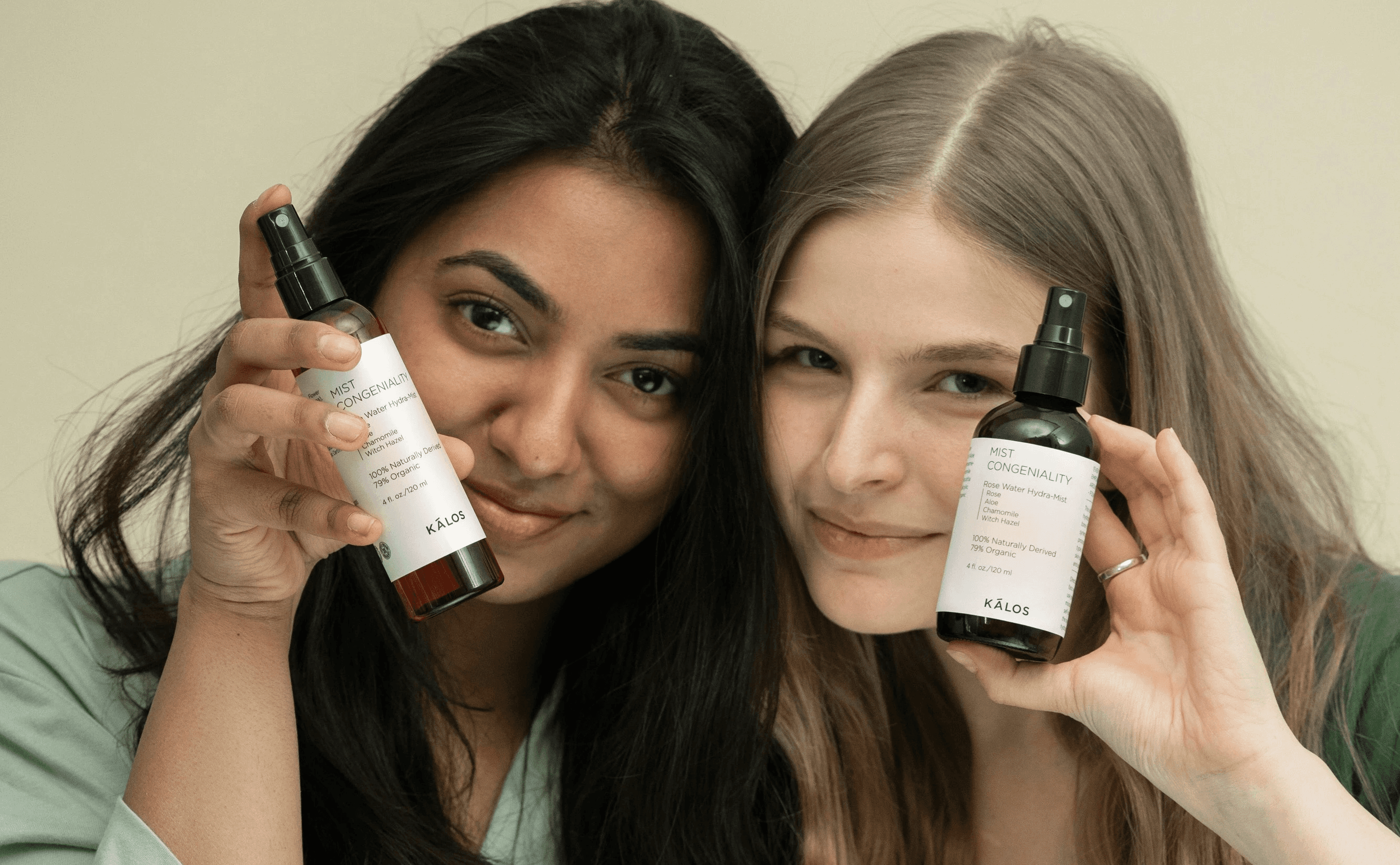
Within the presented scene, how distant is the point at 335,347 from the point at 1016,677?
26.6 inches

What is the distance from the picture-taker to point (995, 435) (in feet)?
3.23

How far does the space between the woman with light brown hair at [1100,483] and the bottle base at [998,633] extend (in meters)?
0.07

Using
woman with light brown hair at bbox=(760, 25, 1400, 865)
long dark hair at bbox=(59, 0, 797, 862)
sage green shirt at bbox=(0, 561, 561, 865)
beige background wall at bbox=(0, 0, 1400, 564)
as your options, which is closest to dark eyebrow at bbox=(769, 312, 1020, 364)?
woman with light brown hair at bbox=(760, 25, 1400, 865)

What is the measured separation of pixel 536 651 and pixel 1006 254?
797mm

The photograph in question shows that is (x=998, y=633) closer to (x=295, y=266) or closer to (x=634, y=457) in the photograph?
(x=634, y=457)

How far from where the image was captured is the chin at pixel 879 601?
1189mm

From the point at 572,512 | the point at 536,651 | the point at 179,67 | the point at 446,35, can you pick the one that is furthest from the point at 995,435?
the point at 179,67

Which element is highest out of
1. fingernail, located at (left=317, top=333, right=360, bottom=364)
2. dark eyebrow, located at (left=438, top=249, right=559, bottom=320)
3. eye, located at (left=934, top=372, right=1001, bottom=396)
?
dark eyebrow, located at (left=438, top=249, right=559, bottom=320)

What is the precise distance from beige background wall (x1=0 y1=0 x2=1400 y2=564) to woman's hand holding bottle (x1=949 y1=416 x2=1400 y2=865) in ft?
2.85

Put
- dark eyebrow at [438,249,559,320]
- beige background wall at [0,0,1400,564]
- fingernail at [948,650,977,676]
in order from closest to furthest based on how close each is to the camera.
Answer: fingernail at [948,650,977,676] < dark eyebrow at [438,249,559,320] < beige background wall at [0,0,1400,564]

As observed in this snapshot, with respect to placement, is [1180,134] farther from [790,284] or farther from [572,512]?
[572,512]

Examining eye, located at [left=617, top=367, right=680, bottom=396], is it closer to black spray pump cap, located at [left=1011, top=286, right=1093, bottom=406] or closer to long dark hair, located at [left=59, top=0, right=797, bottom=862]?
long dark hair, located at [left=59, top=0, right=797, bottom=862]

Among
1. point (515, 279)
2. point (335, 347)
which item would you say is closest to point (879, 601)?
point (515, 279)

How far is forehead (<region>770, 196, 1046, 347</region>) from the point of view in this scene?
1094 millimetres
